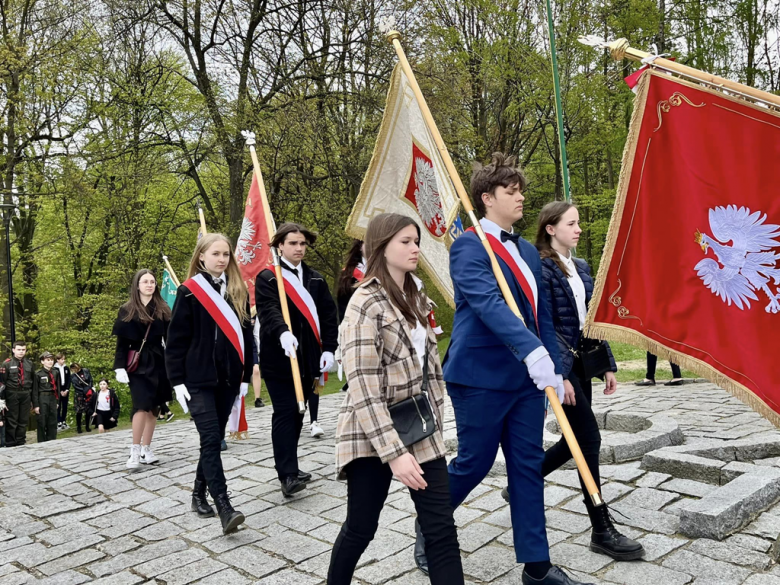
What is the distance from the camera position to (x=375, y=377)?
2.84 metres

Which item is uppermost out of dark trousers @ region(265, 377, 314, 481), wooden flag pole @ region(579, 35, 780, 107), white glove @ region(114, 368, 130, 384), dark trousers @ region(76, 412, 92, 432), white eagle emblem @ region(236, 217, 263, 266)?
wooden flag pole @ region(579, 35, 780, 107)

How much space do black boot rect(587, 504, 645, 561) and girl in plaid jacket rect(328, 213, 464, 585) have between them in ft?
4.37

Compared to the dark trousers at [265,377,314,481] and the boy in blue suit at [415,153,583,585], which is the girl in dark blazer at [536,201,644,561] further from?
the dark trousers at [265,377,314,481]

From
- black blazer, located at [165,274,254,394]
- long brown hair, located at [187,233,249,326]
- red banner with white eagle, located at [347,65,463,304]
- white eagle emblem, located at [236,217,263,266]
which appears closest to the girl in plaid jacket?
red banner with white eagle, located at [347,65,463,304]

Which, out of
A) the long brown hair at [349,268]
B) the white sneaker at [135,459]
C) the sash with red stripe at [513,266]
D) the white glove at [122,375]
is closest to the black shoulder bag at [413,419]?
the sash with red stripe at [513,266]

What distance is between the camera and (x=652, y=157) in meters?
3.96

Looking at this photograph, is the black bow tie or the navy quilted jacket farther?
the navy quilted jacket

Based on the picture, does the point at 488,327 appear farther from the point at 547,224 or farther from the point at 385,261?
the point at 547,224

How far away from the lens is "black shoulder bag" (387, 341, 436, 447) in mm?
2881

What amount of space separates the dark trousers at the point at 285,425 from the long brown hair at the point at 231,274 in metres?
0.59

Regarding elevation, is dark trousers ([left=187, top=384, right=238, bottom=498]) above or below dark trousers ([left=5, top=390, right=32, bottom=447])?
above

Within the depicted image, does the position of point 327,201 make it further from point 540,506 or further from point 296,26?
point 540,506

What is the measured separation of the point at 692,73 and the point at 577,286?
1.36 m

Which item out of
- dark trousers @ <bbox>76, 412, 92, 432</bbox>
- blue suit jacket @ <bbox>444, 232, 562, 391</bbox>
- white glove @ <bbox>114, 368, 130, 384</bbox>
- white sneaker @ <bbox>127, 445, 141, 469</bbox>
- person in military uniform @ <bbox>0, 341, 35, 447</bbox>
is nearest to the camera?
blue suit jacket @ <bbox>444, 232, 562, 391</bbox>
